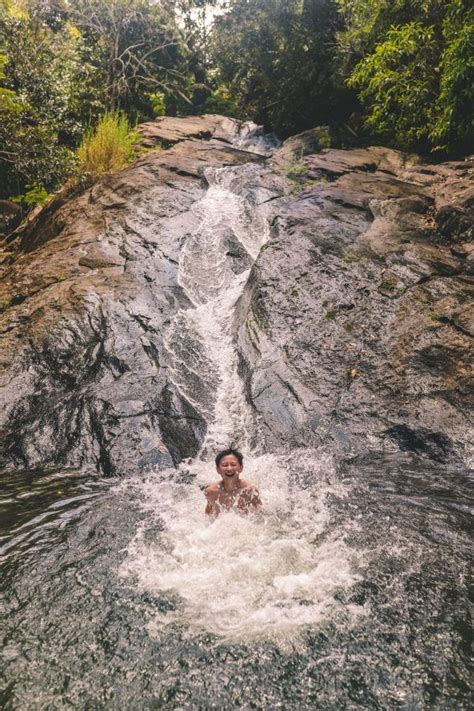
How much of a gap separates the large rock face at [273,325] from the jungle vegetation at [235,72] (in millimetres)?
1731

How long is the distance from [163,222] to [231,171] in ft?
11.6

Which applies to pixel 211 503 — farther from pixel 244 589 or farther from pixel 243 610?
pixel 243 610

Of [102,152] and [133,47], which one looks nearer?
[102,152]

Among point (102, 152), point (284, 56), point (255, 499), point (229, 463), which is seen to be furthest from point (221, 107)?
point (255, 499)

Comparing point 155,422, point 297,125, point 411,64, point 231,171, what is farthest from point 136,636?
point 297,125

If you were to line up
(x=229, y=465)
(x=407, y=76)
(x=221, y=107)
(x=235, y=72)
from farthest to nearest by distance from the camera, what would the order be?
(x=221, y=107) → (x=235, y=72) → (x=407, y=76) → (x=229, y=465)

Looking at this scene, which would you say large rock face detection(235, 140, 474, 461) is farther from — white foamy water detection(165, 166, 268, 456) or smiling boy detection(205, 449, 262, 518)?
smiling boy detection(205, 449, 262, 518)

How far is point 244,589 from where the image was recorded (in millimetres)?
3494

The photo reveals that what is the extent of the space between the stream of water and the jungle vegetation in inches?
320

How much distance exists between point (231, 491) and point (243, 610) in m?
1.55

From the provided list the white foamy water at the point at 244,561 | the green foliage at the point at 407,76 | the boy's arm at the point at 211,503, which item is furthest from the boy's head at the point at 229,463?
the green foliage at the point at 407,76

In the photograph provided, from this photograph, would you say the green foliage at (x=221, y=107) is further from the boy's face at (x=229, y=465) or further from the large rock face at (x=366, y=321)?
the boy's face at (x=229, y=465)

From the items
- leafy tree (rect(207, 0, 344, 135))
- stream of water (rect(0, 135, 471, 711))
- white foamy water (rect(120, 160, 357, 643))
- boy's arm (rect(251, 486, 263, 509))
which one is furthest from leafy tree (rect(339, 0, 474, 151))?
boy's arm (rect(251, 486, 263, 509))

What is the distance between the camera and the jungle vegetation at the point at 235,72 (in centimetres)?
1016
